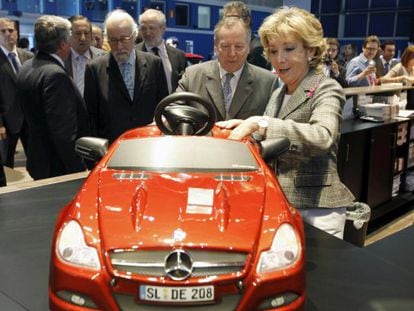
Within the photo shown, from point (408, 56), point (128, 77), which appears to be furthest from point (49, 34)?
point (408, 56)

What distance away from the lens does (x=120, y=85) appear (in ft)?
10.4

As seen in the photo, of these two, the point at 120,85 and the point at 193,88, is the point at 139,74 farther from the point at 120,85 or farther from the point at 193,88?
the point at 193,88

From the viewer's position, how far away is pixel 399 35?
54.8ft

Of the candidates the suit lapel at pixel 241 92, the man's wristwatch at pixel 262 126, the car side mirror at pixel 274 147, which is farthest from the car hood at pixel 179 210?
the suit lapel at pixel 241 92

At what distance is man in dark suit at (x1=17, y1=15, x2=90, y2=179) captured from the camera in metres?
2.92

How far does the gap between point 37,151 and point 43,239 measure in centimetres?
127

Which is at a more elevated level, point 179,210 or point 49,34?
point 49,34

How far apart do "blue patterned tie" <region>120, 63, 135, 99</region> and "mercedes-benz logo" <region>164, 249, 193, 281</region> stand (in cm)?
223

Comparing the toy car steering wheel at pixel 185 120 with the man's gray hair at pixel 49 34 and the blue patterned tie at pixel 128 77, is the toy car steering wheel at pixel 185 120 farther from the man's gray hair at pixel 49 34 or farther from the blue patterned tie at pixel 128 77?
the man's gray hair at pixel 49 34

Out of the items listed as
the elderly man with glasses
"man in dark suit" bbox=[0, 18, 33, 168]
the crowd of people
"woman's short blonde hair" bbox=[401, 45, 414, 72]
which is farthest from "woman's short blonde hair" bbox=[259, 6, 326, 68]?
"woman's short blonde hair" bbox=[401, 45, 414, 72]

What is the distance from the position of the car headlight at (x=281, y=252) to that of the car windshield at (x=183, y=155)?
30cm

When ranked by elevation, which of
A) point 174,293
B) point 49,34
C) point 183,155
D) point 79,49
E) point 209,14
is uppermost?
point 209,14

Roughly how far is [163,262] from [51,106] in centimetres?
203

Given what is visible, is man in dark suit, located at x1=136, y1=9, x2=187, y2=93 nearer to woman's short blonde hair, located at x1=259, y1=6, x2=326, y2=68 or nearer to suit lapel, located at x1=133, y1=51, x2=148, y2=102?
suit lapel, located at x1=133, y1=51, x2=148, y2=102
